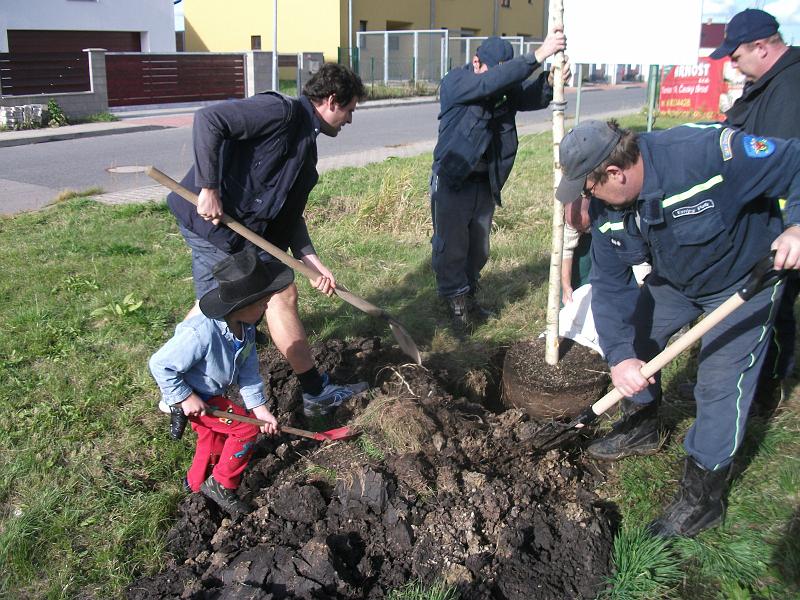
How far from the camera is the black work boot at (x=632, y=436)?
369 centimetres

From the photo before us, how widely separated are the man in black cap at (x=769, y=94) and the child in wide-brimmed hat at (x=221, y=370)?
2666 mm

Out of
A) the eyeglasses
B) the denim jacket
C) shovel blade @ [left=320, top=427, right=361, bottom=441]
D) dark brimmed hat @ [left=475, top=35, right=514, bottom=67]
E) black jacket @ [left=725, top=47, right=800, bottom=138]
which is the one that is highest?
dark brimmed hat @ [left=475, top=35, right=514, bottom=67]

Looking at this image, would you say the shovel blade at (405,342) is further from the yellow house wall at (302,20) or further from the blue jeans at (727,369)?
the yellow house wall at (302,20)

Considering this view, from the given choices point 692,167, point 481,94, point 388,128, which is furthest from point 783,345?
point 388,128

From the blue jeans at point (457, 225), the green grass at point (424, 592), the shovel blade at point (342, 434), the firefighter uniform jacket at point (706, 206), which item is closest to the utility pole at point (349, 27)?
the blue jeans at point (457, 225)

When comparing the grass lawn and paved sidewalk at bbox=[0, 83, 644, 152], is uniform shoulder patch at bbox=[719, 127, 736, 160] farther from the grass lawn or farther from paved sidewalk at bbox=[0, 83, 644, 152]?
paved sidewalk at bbox=[0, 83, 644, 152]

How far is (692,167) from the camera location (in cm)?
275

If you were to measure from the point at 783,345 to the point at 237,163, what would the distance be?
306 cm

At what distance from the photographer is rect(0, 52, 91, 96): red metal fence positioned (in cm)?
1883

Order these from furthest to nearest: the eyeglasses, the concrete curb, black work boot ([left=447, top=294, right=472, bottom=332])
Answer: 1. the concrete curb
2. black work boot ([left=447, top=294, right=472, bottom=332])
3. the eyeglasses

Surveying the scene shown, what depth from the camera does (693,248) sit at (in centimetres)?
288

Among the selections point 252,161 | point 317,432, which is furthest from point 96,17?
point 317,432

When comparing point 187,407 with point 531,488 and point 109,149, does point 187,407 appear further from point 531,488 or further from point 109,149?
point 109,149

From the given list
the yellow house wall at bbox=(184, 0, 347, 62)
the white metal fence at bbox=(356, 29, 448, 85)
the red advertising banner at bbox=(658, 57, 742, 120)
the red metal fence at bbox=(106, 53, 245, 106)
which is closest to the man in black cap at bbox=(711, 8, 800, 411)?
the red advertising banner at bbox=(658, 57, 742, 120)
